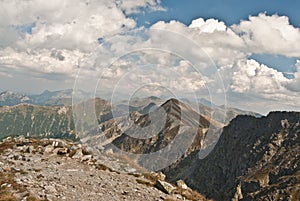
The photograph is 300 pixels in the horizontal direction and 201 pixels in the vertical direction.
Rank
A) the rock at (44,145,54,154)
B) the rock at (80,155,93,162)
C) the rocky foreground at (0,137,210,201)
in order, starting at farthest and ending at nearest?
the rock at (44,145,54,154)
the rock at (80,155,93,162)
the rocky foreground at (0,137,210,201)

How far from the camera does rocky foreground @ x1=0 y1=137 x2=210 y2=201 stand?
2375cm

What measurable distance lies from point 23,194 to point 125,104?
15221mm

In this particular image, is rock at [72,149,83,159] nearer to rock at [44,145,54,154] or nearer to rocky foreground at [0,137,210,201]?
rocky foreground at [0,137,210,201]

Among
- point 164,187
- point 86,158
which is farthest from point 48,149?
point 164,187

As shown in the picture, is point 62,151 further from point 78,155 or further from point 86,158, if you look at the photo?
point 86,158

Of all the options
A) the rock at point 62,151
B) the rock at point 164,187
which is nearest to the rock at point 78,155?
the rock at point 62,151

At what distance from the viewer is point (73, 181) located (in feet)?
92.4

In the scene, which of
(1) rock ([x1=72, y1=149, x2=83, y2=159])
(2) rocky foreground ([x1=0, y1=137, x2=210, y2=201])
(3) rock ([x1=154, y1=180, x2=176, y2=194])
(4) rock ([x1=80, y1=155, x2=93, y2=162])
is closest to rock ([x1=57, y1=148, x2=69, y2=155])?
(2) rocky foreground ([x1=0, y1=137, x2=210, y2=201])

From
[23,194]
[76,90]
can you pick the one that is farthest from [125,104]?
[23,194]

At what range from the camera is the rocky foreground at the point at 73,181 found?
23750mm

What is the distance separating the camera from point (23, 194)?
22.3 meters

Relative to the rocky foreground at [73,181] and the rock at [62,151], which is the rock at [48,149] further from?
the rock at [62,151]

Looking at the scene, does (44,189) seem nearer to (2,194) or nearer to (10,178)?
(2,194)

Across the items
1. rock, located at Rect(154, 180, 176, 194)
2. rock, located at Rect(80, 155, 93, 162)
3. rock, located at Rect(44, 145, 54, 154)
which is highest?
rock, located at Rect(154, 180, 176, 194)
